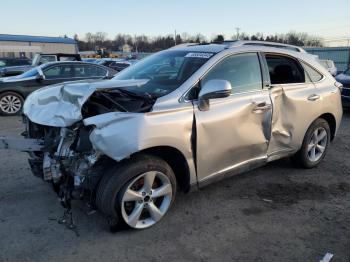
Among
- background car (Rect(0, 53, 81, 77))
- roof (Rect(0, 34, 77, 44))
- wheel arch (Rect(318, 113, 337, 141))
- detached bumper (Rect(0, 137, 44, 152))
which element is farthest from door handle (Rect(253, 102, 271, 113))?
roof (Rect(0, 34, 77, 44))

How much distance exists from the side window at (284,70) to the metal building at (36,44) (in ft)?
144

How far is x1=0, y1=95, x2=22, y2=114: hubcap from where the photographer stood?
9.78 meters

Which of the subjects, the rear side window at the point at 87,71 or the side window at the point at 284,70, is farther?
the rear side window at the point at 87,71

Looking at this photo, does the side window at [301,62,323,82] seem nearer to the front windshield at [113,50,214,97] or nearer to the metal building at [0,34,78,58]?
the front windshield at [113,50,214,97]

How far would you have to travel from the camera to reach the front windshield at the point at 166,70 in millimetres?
3713

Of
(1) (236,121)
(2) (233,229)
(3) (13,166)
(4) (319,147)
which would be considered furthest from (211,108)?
(3) (13,166)

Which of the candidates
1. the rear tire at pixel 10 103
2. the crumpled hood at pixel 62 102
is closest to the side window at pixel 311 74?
the crumpled hood at pixel 62 102

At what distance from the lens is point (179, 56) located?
4238 mm

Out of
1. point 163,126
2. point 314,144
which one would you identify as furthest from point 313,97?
point 163,126

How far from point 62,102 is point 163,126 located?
1.12 m

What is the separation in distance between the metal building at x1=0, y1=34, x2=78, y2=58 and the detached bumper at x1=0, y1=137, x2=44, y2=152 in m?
44.2

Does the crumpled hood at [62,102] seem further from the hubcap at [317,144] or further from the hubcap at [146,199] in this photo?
the hubcap at [317,144]

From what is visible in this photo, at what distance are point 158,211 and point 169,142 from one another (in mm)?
742

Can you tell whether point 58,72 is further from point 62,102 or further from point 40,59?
point 62,102
